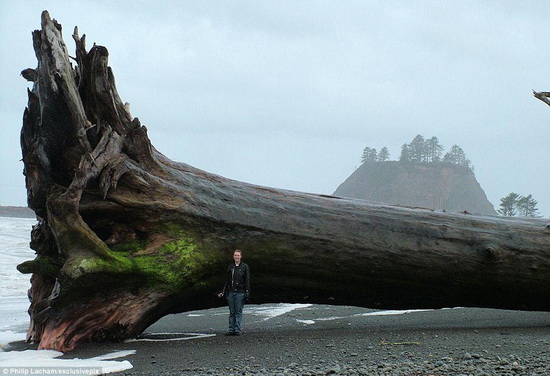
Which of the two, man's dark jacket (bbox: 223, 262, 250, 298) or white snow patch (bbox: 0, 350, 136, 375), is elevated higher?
man's dark jacket (bbox: 223, 262, 250, 298)

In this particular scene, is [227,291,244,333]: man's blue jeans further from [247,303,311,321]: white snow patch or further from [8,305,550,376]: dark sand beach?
[247,303,311,321]: white snow patch

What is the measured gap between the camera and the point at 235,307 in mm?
9430

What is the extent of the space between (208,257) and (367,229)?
7.94 feet

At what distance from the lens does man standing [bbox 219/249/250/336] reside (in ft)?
30.1

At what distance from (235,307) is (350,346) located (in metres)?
2.20

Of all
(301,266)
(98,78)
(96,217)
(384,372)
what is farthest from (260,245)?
(384,372)

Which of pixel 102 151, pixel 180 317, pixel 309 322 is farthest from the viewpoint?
pixel 180 317

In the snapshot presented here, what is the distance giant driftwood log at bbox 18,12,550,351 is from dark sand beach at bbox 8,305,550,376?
52 cm

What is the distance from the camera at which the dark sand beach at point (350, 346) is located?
614 centimetres

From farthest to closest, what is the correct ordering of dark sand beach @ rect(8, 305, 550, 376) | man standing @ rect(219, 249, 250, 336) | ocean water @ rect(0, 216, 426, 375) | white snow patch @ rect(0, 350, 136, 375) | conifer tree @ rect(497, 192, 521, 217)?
conifer tree @ rect(497, 192, 521, 217) → man standing @ rect(219, 249, 250, 336) → ocean water @ rect(0, 216, 426, 375) → white snow patch @ rect(0, 350, 136, 375) → dark sand beach @ rect(8, 305, 550, 376)

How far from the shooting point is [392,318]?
38.8ft

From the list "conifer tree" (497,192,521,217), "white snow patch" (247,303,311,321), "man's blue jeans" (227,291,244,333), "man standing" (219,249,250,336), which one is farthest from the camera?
"conifer tree" (497,192,521,217)

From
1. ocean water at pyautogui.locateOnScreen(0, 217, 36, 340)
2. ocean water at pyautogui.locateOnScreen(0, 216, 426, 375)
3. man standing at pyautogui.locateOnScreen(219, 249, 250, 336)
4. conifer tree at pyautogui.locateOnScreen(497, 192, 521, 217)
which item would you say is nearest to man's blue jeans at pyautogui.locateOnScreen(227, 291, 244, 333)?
man standing at pyautogui.locateOnScreen(219, 249, 250, 336)

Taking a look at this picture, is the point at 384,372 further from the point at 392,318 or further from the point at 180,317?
the point at 180,317
